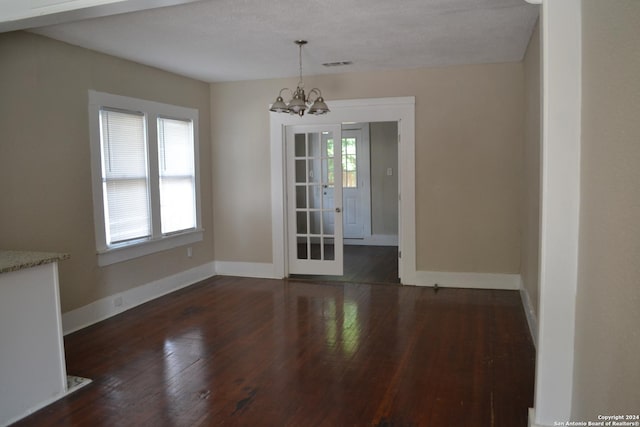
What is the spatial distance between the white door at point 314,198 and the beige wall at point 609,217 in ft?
14.2

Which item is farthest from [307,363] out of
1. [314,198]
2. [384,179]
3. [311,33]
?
[384,179]

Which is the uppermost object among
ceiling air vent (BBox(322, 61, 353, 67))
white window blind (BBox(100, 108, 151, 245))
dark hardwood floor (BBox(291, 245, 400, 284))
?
ceiling air vent (BBox(322, 61, 353, 67))

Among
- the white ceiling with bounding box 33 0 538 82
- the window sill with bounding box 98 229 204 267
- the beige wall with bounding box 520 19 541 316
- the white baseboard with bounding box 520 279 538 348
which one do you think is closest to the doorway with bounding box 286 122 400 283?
the white ceiling with bounding box 33 0 538 82

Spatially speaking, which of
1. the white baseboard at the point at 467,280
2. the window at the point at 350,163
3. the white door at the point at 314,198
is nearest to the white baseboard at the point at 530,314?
the white baseboard at the point at 467,280

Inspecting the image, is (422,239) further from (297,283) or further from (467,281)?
(297,283)

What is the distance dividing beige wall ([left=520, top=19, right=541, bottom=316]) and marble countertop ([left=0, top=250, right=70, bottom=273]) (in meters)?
3.44

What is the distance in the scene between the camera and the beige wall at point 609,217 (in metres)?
1.31

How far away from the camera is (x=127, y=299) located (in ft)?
16.6

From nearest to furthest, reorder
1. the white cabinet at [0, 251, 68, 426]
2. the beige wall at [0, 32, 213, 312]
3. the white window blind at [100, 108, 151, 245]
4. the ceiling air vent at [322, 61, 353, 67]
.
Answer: the white cabinet at [0, 251, 68, 426], the beige wall at [0, 32, 213, 312], the white window blind at [100, 108, 151, 245], the ceiling air vent at [322, 61, 353, 67]

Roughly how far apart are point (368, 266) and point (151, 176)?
336cm

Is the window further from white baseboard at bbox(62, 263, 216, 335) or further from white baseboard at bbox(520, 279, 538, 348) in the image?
white baseboard at bbox(520, 279, 538, 348)

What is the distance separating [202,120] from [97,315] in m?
2.86

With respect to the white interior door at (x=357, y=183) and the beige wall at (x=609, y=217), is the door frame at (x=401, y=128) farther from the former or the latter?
the beige wall at (x=609, y=217)

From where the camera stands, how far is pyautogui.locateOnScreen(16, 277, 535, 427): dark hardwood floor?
287 centimetres
